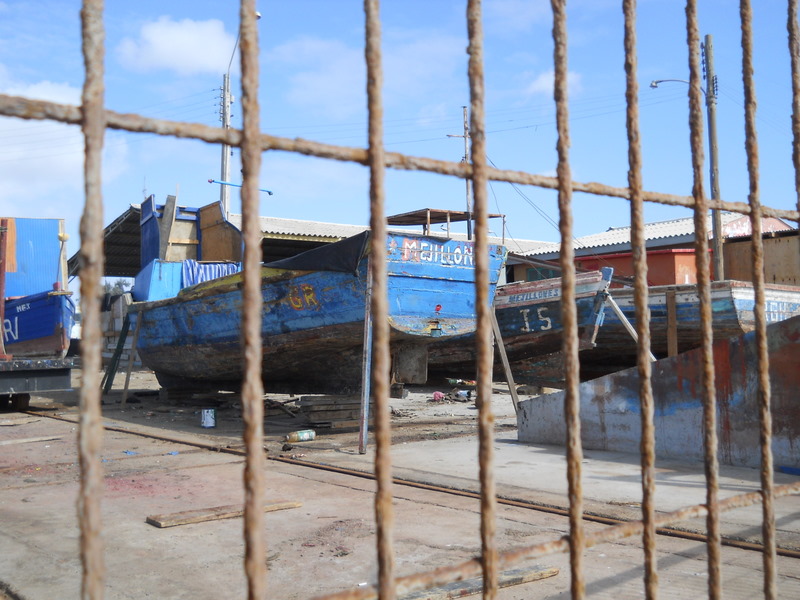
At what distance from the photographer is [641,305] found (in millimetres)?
1794

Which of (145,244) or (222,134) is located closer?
(222,134)

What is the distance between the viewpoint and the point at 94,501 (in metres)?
1.05

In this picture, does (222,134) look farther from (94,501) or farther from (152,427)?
(152,427)

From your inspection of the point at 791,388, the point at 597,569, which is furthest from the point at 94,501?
the point at 791,388

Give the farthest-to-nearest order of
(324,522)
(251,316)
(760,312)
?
(324,522)
(760,312)
(251,316)

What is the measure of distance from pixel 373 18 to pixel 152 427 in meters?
9.13

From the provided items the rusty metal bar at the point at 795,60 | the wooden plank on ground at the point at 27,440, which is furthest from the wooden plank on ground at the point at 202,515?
the wooden plank on ground at the point at 27,440

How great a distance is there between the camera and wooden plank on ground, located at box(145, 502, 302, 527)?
4285 millimetres

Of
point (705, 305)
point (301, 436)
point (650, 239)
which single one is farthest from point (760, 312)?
point (650, 239)

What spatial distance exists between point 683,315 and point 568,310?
1077 centimetres

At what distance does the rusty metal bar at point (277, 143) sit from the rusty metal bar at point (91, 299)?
0.04 meters

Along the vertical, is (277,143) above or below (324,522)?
above

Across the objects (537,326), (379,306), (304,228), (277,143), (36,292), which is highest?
(304,228)

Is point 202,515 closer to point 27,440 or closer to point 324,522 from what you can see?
point 324,522
